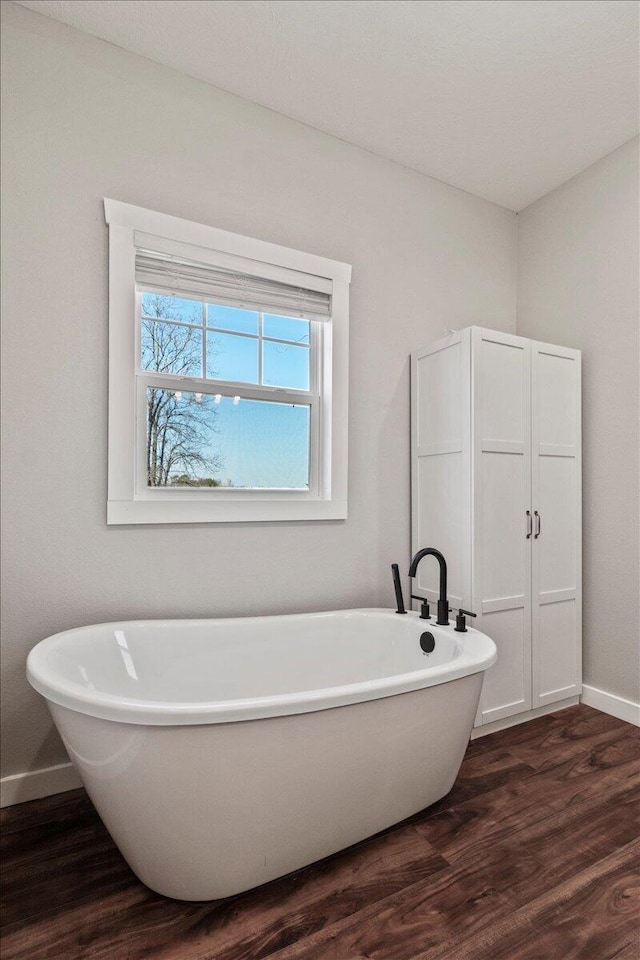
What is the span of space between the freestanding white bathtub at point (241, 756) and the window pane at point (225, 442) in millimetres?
724

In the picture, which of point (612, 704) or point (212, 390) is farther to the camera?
point (612, 704)

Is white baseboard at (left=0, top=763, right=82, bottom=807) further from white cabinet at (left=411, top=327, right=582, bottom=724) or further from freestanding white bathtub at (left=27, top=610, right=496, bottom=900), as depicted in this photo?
white cabinet at (left=411, top=327, right=582, bottom=724)

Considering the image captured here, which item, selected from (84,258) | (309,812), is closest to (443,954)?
(309,812)

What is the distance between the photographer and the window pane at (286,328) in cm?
245

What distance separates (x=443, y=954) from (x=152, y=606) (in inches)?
58.0

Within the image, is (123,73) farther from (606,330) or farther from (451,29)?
(606,330)

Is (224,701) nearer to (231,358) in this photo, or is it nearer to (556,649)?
(231,358)

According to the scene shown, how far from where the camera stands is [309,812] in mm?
1397

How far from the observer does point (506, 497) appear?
242 cm

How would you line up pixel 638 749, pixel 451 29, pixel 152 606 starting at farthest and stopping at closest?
pixel 638 749 → pixel 152 606 → pixel 451 29

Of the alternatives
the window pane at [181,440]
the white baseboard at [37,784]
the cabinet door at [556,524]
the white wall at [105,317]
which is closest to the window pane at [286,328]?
the white wall at [105,317]

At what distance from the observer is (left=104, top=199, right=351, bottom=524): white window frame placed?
200 cm

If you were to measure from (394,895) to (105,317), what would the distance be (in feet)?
7.26

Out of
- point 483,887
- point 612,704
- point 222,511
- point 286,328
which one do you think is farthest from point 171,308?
point 612,704
